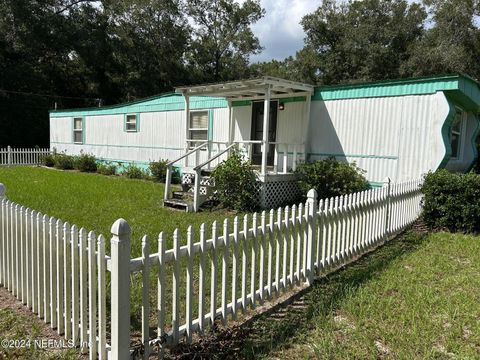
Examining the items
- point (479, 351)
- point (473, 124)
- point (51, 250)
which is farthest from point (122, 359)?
point (473, 124)

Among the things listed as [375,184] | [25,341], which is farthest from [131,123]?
[25,341]

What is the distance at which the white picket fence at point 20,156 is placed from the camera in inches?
794

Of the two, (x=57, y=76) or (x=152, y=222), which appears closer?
(x=152, y=222)

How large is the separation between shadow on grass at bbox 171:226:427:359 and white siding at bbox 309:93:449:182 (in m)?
4.13

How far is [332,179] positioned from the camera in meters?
9.04

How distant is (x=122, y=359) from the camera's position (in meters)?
2.44

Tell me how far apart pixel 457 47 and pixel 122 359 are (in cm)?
2517

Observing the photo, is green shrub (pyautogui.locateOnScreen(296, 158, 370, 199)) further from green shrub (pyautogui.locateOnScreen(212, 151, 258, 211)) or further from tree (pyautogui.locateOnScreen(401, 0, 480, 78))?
tree (pyautogui.locateOnScreen(401, 0, 480, 78))

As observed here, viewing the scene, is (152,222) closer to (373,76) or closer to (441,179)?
(441,179)

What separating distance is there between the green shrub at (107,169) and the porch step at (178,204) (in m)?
8.53

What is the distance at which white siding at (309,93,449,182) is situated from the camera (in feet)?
27.6

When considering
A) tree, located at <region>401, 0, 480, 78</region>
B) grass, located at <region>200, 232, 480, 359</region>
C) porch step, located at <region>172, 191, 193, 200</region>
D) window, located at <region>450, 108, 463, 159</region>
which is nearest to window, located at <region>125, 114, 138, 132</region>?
porch step, located at <region>172, 191, 193, 200</region>

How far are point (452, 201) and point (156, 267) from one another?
595 centimetres

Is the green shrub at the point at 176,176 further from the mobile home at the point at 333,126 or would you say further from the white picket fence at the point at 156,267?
the white picket fence at the point at 156,267
